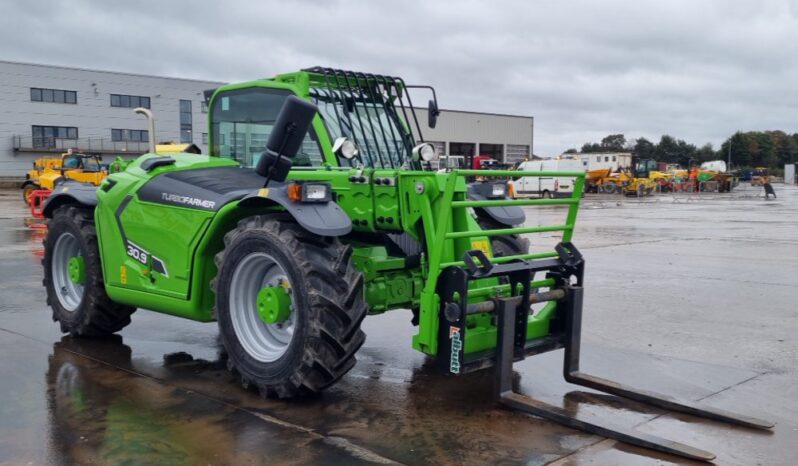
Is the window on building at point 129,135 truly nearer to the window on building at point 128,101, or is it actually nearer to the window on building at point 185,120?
the window on building at point 128,101

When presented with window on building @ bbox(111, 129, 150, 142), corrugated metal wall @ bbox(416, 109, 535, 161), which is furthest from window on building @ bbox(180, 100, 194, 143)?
corrugated metal wall @ bbox(416, 109, 535, 161)

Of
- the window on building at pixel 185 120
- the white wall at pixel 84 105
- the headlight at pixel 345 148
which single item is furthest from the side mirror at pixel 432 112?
the window on building at pixel 185 120

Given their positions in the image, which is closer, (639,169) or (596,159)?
(639,169)

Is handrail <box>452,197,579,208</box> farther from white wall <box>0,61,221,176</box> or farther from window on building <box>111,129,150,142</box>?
window on building <box>111,129,150,142</box>

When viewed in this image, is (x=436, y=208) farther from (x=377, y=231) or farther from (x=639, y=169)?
(x=639, y=169)

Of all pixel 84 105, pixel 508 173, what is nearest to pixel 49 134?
pixel 84 105

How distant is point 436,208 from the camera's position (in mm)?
5156

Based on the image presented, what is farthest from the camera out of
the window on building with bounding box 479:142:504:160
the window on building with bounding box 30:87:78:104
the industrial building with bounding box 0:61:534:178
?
the window on building with bounding box 479:142:504:160

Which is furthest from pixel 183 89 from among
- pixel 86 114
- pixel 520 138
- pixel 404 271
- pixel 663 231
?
pixel 404 271

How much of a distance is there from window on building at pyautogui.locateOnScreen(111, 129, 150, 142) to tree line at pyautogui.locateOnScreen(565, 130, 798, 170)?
58.8 m

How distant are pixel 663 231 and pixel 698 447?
16161mm

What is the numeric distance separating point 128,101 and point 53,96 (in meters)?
5.99

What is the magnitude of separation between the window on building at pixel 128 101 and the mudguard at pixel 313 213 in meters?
61.7

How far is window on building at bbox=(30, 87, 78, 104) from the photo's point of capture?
192ft
